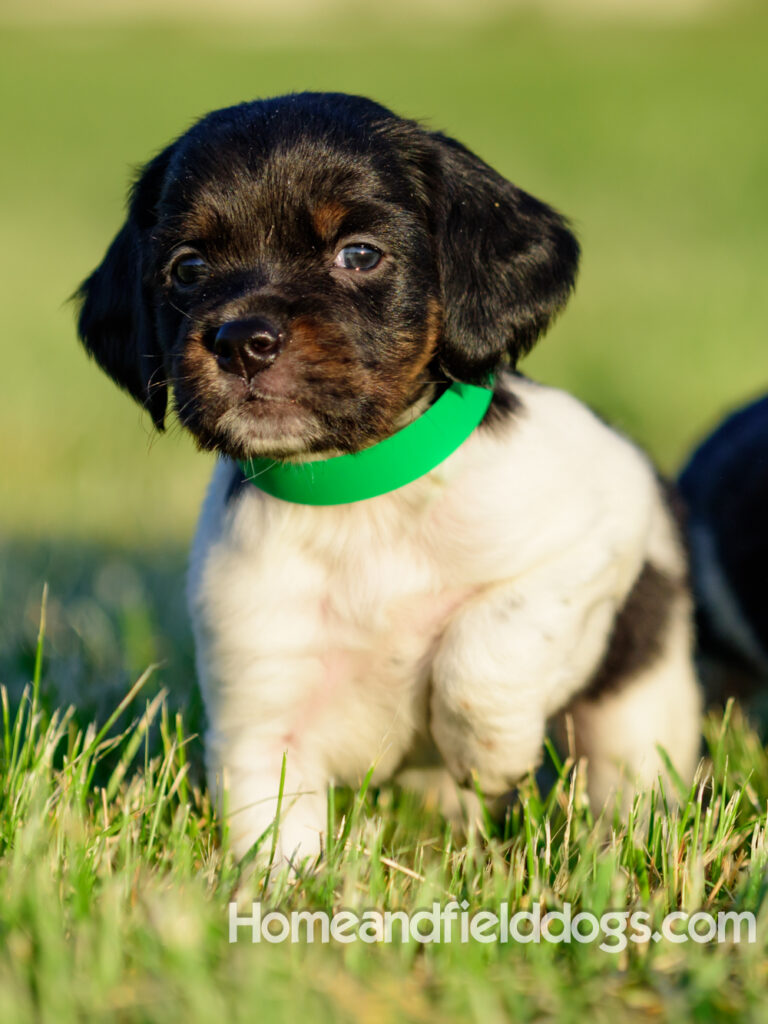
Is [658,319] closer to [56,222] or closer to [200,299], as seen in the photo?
[200,299]

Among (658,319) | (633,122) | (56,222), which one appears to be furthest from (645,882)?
(633,122)

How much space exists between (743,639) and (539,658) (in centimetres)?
181

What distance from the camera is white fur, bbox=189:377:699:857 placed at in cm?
346

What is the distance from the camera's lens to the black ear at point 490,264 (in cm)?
347

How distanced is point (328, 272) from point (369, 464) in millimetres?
520

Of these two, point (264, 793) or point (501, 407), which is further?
point (501, 407)

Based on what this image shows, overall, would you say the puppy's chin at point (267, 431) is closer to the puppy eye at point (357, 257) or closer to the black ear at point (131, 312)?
the puppy eye at point (357, 257)

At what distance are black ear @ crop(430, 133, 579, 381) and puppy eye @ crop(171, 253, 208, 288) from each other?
65 centimetres

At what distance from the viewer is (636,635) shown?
13.6 feet

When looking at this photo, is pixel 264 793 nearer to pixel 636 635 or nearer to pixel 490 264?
pixel 636 635

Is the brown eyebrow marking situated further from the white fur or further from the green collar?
the white fur

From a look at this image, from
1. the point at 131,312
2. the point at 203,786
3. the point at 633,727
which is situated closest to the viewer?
the point at 131,312

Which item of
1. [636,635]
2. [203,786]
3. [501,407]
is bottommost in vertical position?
[203,786]

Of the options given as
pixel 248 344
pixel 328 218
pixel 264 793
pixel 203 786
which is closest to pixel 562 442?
pixel 328 218
